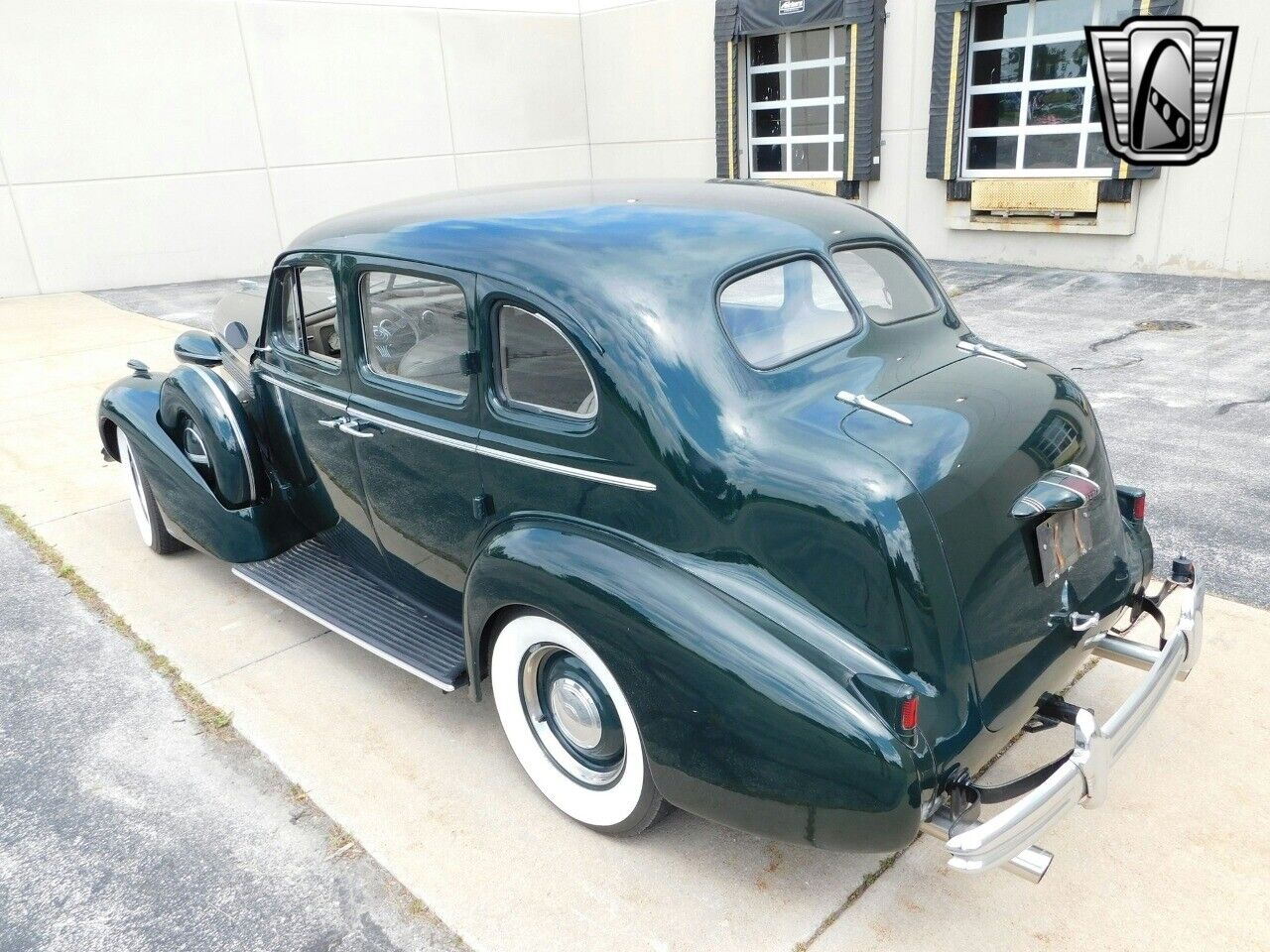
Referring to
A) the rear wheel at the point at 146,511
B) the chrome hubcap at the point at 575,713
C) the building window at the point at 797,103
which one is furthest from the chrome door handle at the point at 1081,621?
the building window at the point at 797,103

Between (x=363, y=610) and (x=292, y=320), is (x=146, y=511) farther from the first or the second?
(x=363, y=610)

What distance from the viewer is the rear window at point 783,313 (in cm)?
269

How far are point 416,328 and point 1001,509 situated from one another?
78.9 inches

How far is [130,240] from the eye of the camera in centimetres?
1305

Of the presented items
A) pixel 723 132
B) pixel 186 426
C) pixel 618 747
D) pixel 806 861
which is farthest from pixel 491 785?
pixel 723 132

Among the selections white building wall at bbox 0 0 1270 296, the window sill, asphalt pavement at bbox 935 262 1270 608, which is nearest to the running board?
asphalt pavement at bbox 935 262 1270 608

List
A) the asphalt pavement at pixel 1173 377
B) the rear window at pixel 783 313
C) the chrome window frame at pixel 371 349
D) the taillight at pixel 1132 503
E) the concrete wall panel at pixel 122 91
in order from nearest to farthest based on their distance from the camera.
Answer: the rear window at pixel 783 313, the chrome window frame at pixel 371 349, the taillight at pixel 1132 503, the asphalt pavement at pixel 1173 377, the concrete wall panel at pixel 122 91

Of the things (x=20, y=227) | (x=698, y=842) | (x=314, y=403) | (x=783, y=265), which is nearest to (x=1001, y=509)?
(x=783, y=265)

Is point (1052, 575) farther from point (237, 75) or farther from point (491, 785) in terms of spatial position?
point (237, 75)

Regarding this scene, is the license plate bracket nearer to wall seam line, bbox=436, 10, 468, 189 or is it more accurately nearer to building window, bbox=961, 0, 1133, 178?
building window, bbox=961, 0, 1133, 178

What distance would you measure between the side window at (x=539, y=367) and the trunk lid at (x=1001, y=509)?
2.59 feet

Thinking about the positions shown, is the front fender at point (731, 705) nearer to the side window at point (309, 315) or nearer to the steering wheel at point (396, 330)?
the steering wheel at point (396, 330)

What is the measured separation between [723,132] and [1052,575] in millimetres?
12509

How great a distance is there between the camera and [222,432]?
3.77 metres
